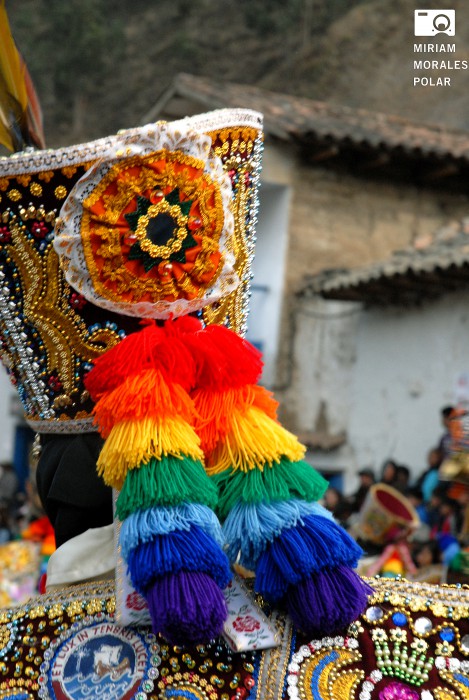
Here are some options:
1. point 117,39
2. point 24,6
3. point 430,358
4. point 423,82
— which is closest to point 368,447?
point 430,358

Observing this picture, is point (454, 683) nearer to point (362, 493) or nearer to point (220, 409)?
point (220, 409)

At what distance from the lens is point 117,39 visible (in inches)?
1218

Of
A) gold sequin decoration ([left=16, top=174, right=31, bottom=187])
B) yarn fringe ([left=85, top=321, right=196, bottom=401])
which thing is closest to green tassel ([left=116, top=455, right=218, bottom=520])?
yarn fringe ([left=85, top=321, right=196, bottom=401])

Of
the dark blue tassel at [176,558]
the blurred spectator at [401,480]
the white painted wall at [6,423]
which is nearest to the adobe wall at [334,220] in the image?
the blurred spectator at [401,480]

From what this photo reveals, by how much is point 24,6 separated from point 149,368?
33540mm

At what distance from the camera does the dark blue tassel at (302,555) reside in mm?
1956

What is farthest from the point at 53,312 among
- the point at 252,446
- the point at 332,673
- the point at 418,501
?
the point at 418,501

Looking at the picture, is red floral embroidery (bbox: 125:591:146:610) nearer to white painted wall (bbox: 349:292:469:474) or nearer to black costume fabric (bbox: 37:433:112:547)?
black costume fabric (bbox: 37:433:112:547)

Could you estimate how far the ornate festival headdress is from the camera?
6.35ft

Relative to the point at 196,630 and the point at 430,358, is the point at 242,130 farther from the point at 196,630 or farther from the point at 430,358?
the point at 430,358

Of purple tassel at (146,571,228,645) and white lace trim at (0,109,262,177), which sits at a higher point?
white lace trim at (0,109,262,177)

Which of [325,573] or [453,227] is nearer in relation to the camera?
[325,573]

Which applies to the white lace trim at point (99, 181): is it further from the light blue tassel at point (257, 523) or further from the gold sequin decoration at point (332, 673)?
the gold sequin decoration at point (332, 673)

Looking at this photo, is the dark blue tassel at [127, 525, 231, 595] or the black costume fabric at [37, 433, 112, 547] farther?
the black costume fabric at [37, 433, 112, 547]
